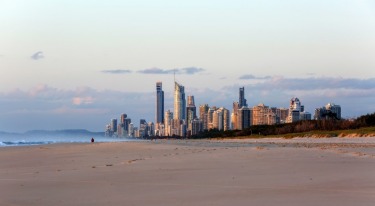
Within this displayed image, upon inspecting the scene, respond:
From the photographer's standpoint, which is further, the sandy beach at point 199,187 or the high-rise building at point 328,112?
A: the high-rise building at point 328,112

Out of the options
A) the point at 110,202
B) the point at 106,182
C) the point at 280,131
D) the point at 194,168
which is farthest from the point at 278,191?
the point at 280,131

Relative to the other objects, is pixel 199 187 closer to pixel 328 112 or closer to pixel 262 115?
pixel 328 112

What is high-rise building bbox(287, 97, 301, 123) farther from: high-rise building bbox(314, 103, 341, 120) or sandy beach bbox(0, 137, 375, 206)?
sandy beach bbox(0, 137, 375, 206)

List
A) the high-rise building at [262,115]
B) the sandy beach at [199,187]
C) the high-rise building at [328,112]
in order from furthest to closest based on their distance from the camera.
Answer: the high-rise building at [262,115] → the high-rise building at [328,112] → the sandy beach at [199,187]

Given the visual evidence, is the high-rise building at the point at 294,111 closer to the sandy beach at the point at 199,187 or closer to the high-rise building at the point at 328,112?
the high-rise building at the point at 328,112

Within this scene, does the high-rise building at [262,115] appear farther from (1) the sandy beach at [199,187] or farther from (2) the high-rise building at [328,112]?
(1) the sandy beach at [199,187]

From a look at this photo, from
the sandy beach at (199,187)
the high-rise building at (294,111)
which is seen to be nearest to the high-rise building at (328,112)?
the high-rise building at (294,111)

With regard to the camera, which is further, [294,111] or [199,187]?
[294,111]

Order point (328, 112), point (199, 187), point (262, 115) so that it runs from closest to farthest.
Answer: point (199, 187), point (328, 112), point (262, 115)

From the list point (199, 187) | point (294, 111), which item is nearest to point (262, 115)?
point (294, 111)

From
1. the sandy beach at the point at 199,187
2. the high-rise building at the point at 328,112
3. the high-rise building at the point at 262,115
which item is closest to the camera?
the sandy beach at the point at 199,187

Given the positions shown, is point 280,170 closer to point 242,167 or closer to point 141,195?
point 242,167

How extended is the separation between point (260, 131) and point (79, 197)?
102247 mm

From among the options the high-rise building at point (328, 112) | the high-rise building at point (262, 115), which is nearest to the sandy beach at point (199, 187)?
the high-rise building at point (328, 112)
